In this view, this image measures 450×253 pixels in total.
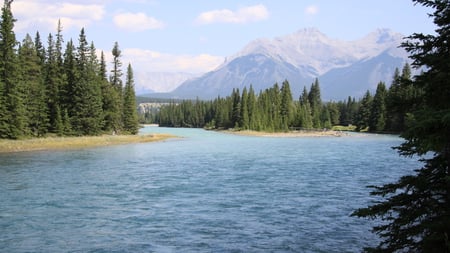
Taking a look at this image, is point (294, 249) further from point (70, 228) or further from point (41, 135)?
point (41, 135)

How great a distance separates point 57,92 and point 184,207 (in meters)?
57.4

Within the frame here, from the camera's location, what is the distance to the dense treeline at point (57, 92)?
57344 millimetres

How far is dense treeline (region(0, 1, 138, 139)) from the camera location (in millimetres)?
57344

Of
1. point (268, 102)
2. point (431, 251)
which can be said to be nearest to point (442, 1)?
point (431, 251)

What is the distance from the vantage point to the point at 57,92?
7100 centimetres

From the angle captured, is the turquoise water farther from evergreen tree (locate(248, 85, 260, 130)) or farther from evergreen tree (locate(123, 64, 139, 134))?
evergreen tree (locate(248, 85, 260, 130))

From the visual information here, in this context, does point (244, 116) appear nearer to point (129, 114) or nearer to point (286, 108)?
point (286, 108)

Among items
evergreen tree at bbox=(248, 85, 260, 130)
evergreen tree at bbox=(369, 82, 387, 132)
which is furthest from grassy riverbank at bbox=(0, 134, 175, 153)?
evergreen tree at bbox=(369, 82, 387, 132)

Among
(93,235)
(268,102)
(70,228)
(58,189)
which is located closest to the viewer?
(93,235)

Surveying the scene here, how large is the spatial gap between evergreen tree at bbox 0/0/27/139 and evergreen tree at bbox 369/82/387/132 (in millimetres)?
93416

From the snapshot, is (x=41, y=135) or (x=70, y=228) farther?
(x=41, y=135)

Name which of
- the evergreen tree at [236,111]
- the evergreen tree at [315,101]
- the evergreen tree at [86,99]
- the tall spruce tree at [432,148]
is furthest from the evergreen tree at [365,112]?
the tall spruce tree at [432,148]

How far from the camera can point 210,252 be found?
46.1ft

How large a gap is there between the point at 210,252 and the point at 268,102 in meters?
124
